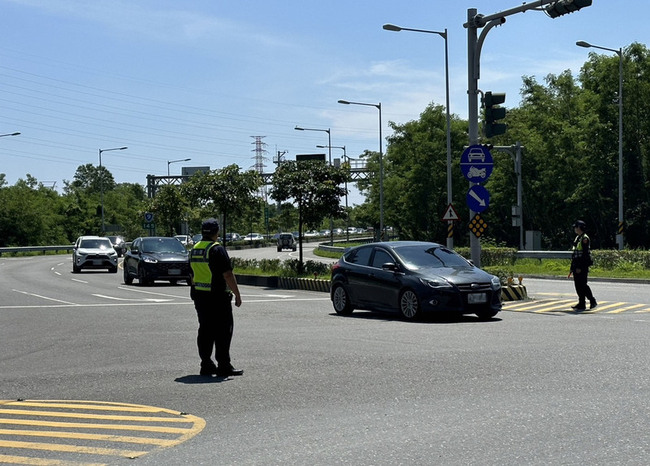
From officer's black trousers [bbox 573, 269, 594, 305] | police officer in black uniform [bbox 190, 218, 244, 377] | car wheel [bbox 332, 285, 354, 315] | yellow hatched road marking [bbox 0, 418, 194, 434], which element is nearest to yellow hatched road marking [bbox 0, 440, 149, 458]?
yellow hatched road marking [bbox 0, 418, 194, 434]

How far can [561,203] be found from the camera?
5709 centimetres

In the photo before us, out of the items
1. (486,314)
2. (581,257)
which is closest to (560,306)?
(581,257)

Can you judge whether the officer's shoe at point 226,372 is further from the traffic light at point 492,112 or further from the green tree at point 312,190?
the green tree at point 312,190

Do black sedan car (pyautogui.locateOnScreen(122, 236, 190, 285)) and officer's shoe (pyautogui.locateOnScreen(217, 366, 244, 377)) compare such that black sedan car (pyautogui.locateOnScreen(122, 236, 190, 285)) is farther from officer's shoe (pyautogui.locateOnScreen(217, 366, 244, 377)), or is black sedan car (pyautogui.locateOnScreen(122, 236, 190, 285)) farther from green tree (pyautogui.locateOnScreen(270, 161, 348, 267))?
officer's shoe (pyautogui.locateOnScreen(217, 366, 244, 377))

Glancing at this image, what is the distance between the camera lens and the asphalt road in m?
6.21

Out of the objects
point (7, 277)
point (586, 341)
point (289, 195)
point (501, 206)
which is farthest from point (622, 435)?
point (501, 206)

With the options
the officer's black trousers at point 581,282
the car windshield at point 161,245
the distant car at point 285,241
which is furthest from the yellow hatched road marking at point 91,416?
the distant car at point 285,241

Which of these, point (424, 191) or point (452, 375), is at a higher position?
point (424, 191)

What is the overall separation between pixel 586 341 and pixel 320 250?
62.4 m

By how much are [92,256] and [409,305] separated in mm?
27677

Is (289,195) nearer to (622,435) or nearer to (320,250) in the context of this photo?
(622,435)

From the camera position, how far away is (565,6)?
56.2 ft

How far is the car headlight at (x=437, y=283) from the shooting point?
1583 centimetres

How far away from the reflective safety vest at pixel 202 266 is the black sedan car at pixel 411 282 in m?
6.73
